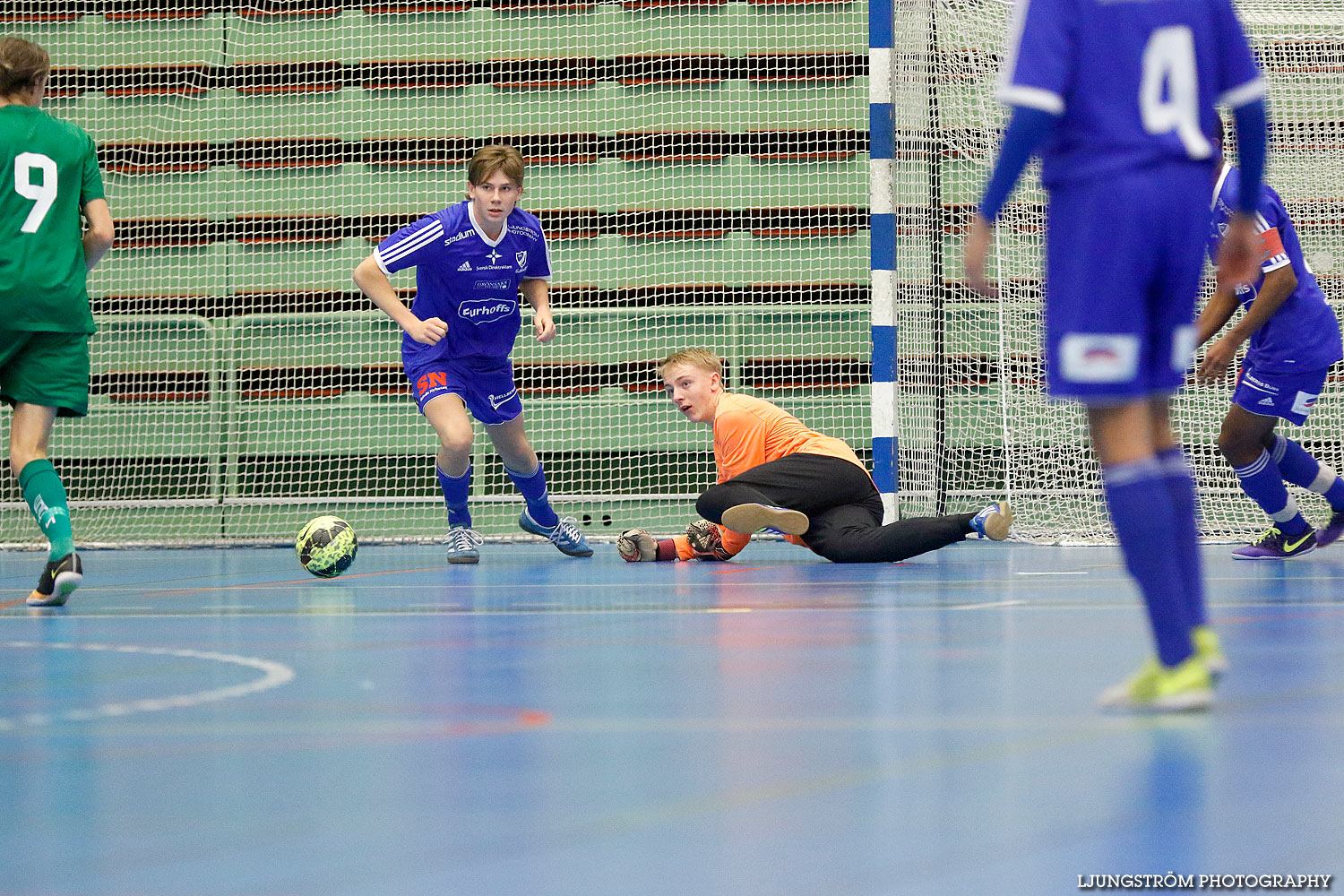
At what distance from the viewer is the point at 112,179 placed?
977 centimetres

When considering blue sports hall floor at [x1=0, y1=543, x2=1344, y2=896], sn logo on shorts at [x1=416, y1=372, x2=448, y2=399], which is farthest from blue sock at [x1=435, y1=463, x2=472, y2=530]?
blue sports hall floor at [x1=0, y1=543, x2=1344, y2=896]

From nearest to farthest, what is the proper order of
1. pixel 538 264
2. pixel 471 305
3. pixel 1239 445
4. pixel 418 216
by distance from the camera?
pixel 1239 445
pixel 471 305
pixel 538 264
pixel 418 216

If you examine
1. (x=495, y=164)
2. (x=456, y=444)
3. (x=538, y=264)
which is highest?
(x=495, y=164)

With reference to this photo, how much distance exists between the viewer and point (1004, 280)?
7840 millimetres

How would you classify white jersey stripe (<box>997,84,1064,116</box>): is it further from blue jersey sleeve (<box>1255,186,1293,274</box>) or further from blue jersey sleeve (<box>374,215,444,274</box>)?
blue jersey sleeve (<box>374,215,444,274</box>)

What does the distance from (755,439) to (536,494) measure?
1122 millimetres

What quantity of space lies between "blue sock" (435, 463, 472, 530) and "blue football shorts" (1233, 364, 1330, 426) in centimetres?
309

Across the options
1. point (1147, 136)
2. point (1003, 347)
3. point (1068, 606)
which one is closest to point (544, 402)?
point (1003, 347)

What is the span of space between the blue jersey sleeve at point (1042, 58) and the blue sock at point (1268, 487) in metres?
3.70

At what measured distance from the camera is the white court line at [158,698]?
2.28 metres

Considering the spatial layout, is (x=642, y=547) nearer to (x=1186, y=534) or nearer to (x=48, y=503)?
(x=48, y=503)

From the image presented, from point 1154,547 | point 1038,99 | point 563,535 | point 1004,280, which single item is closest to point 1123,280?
point 1038,99

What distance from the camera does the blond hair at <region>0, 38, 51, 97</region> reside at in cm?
420

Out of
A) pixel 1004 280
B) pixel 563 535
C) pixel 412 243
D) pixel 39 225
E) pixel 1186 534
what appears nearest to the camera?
pixel 1186 534
